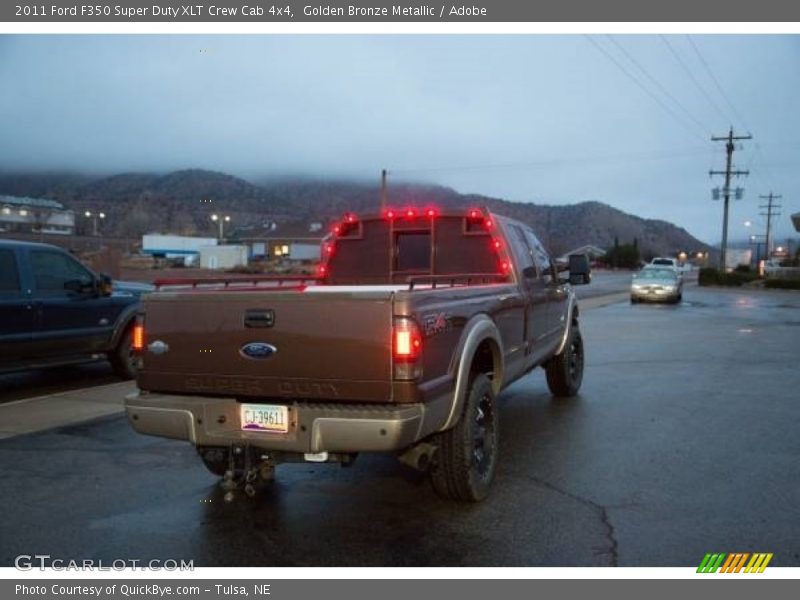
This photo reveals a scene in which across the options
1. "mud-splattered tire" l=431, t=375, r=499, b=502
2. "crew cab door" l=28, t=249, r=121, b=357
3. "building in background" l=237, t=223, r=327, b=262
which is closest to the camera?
"mud-splattered tire" l=431, t=375, r=499, b=502

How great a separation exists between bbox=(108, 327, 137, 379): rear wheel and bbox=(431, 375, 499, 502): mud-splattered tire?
630 centimetres

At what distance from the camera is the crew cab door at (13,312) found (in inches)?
327

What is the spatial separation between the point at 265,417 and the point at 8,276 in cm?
559

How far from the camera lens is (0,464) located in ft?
19.3

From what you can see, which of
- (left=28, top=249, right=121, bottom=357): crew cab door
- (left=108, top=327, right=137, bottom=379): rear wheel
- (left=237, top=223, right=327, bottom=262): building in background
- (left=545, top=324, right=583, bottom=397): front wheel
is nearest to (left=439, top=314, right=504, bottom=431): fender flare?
(left=545, top=324, right=583, bottom=397): front wheel

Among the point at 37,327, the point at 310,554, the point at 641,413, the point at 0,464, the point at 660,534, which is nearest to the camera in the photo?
the point at 310,554

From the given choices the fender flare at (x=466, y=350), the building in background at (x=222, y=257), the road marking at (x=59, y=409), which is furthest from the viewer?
the building in background at (x=222, y=257)

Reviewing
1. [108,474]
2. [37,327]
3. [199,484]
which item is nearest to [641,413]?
[199,484]

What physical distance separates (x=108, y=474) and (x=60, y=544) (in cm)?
143

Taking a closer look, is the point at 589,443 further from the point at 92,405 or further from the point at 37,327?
the point at 37,327

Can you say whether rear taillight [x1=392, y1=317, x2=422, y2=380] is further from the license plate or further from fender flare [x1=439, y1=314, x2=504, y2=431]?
the license plate

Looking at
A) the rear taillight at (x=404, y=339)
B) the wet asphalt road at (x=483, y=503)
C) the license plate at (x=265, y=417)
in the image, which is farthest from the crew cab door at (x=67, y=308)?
the rear taillight at (x=404, y=339)

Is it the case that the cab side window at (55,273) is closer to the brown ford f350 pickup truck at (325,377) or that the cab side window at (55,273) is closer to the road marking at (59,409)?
the road marking at (59,409)

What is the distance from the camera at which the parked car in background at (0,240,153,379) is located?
8.42 metres
